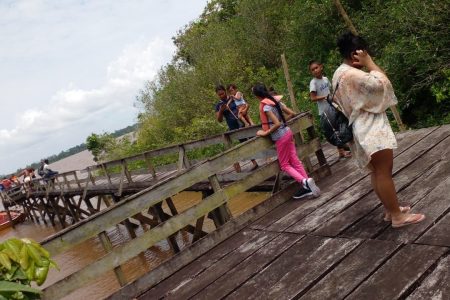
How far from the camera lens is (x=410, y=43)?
1027 centimetres

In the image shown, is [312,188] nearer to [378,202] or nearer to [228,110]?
[378,202]

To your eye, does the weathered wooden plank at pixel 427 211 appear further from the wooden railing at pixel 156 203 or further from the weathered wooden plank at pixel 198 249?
the wooden railing at pixel 156 203

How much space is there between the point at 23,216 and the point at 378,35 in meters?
24.5

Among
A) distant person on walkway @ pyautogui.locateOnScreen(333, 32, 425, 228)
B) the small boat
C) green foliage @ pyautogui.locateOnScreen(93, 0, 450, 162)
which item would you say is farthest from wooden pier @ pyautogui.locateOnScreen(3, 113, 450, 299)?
the small boat

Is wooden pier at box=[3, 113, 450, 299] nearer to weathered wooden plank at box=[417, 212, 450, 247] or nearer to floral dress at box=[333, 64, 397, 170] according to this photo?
weathered wooden plank at box=[417, 212, 450, 247]

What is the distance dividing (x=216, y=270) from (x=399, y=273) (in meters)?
1.83

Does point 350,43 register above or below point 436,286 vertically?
above

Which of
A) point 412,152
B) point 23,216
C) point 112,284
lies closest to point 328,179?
point 412,152

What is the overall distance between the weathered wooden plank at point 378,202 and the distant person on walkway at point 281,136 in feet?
3.18

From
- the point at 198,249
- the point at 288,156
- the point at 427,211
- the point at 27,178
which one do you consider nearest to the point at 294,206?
the point at 288,156

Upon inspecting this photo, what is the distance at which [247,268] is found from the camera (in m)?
3.86

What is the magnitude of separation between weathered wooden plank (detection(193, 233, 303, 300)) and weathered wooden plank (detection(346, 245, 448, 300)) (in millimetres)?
1115

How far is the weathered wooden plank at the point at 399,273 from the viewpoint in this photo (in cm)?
272

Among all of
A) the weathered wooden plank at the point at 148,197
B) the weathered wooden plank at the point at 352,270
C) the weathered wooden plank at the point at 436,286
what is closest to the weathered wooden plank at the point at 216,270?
the weathered wooden plank at the point at 148,197
